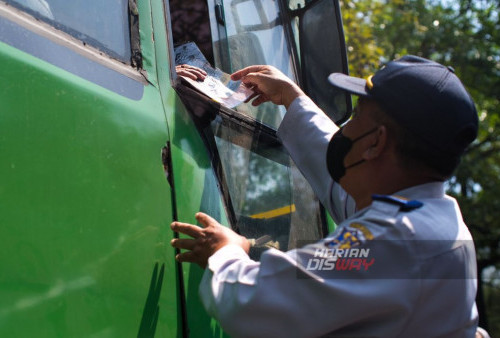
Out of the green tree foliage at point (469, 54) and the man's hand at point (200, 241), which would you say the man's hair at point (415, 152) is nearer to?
the man's hand at point (200, 241)

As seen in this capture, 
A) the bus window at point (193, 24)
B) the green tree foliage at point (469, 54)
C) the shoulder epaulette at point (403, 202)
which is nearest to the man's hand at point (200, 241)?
the shoulder epaulette at point (403, 202)

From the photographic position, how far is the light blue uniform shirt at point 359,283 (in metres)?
1.23

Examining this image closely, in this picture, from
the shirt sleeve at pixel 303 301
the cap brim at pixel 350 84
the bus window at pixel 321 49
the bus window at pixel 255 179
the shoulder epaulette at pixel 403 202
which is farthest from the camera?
the bus window at pixel 321 49

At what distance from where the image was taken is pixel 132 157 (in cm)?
138

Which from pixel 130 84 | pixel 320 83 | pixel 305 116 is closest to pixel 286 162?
pixel 305 116

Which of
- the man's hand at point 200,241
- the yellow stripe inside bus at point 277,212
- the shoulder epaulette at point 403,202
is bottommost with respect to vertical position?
the yellow stripe inside bus at point 277,212

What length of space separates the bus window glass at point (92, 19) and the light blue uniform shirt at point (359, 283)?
0.60 m

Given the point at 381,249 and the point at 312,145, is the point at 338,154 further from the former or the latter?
the point at 381,249

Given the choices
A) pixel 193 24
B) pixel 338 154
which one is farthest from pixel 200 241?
pixel 193 24

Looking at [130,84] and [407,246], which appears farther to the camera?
[130,84]

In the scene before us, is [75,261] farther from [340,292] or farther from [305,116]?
[305,116]

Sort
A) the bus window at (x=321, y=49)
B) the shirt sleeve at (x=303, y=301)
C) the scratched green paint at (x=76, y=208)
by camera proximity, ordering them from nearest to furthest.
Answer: the scratched green paint at (x=76, y=208) < the shirt sleeve at (x=303, y=301) < the bus window at (x=321, y=49)

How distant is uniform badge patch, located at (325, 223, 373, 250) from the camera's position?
1.27 metres

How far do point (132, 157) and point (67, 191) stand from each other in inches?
8.6
